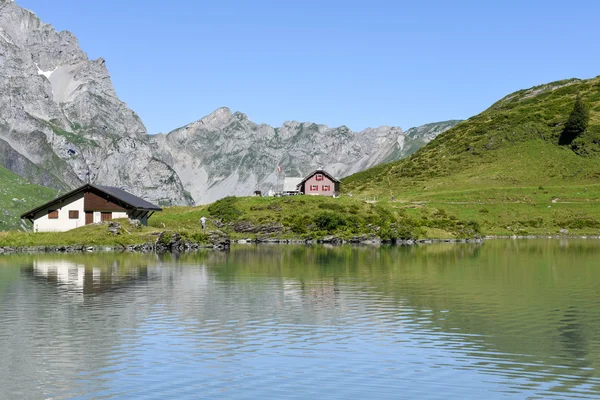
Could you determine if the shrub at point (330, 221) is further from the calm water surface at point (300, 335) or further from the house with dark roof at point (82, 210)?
the calm water surface at point (300, 335)

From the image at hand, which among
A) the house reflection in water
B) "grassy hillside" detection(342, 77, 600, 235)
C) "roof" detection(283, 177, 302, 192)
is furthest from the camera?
"roof" detection(283, 177, 302, 192)

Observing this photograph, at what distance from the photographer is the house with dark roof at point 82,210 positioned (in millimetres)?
108750

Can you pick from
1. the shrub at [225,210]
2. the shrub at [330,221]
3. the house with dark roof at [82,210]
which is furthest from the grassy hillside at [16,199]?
the shrub at [330,221]

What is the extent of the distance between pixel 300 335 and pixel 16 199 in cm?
14005

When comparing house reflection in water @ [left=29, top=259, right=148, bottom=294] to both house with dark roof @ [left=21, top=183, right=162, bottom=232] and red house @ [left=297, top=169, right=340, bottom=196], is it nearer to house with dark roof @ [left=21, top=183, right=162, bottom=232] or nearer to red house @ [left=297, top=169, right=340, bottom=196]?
house with dark roof @ [left=21, top=183, right=162, bottom=232]

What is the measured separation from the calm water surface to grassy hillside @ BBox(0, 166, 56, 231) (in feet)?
298

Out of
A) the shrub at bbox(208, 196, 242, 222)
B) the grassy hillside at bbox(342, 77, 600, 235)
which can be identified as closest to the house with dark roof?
the shrub at bbox(208, 196, 242, 222)

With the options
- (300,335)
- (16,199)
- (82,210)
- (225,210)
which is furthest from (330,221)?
(300,335)

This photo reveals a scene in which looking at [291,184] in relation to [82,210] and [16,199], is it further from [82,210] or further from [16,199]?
[82,210]

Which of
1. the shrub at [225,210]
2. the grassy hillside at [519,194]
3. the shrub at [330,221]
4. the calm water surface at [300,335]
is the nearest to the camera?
the calm water surface at [300,335]

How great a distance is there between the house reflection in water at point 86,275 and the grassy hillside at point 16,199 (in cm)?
7643

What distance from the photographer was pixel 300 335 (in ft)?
103

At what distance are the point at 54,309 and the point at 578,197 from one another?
143m

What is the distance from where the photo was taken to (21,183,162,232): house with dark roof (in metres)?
109
